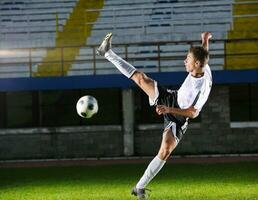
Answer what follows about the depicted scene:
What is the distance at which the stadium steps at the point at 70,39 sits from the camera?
22969mm

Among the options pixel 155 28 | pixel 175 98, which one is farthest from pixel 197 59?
pixel 155 28

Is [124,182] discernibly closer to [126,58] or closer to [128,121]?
[128,121]

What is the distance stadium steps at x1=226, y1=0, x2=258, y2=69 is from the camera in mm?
22172

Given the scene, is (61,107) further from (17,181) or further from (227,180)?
(227,180)

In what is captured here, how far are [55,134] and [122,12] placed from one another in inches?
221

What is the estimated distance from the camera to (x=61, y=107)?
2348 cm

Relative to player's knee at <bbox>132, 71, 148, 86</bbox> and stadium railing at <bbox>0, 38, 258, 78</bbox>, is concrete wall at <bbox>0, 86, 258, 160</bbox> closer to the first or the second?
stadium railing at <bbox>0, 38, 258, 78</bbox>

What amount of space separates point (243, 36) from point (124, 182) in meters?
10.4

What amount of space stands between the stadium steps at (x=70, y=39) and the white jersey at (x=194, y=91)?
39.5 ft

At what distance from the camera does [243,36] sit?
76.0 feet

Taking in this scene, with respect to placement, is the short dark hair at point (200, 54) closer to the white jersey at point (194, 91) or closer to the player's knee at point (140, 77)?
the white jersey at point (194, 91)

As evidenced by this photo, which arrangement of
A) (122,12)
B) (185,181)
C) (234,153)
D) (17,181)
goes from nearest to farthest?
(185,181) → (17,181) → (234,153) → (122,12)

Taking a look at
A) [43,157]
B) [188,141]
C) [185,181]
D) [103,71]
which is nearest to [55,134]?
[43,157]

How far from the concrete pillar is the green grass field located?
3.32 meters
